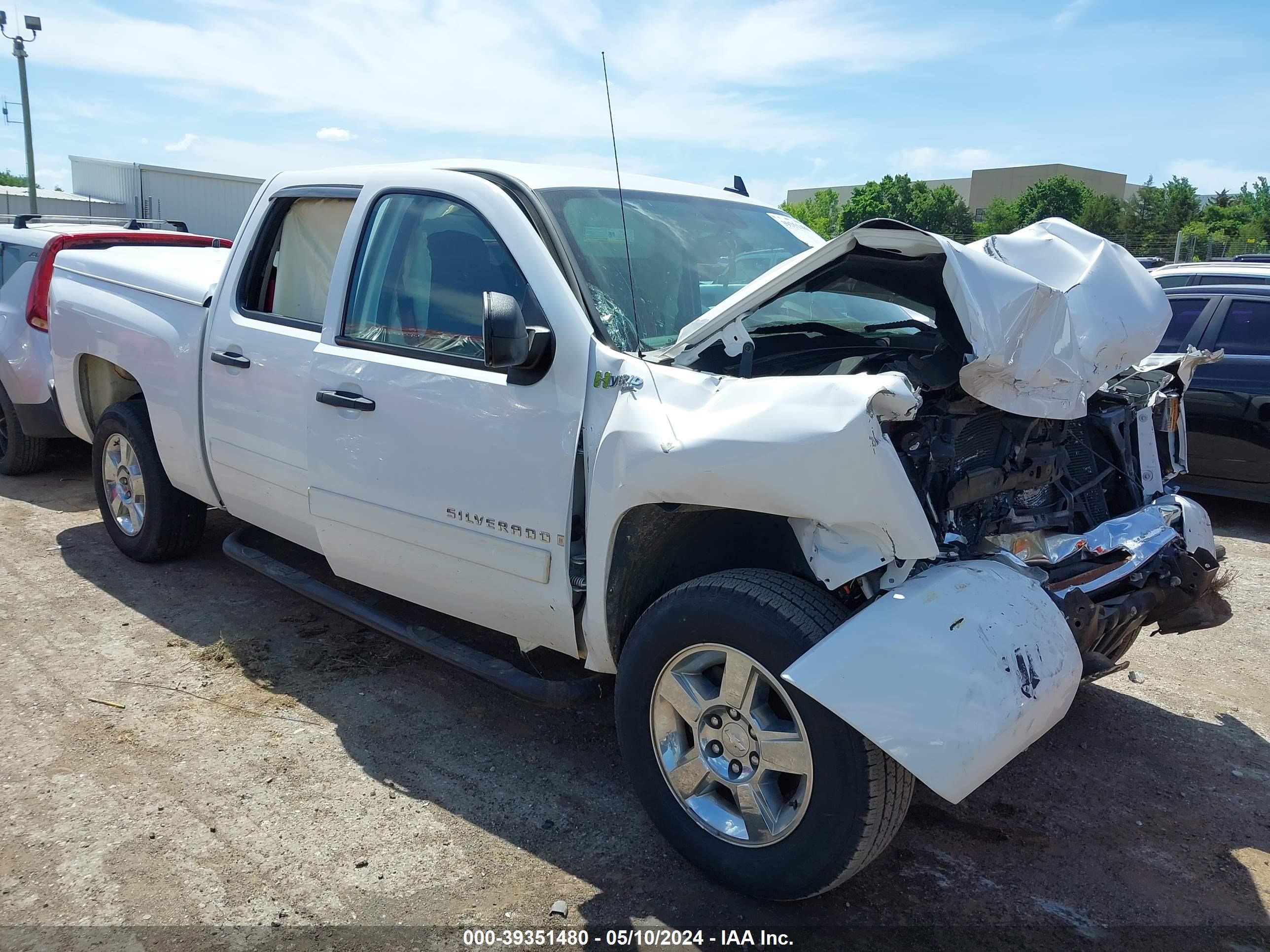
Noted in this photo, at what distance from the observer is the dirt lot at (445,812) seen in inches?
109

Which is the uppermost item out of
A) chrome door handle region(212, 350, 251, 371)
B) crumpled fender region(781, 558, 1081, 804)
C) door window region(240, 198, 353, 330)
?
door window region(240, 198, 353, 330)

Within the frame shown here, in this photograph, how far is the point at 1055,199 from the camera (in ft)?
197

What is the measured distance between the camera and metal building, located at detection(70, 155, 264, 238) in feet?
107

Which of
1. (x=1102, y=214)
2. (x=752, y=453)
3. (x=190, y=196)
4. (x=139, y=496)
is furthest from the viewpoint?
(x=1102, y=214)

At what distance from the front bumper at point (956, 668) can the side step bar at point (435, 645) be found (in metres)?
1.07

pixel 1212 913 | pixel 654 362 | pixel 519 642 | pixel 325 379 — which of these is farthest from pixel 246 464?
pixel 1212 913

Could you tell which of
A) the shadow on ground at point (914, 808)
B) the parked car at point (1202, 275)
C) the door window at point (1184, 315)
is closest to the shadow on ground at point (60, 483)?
the shadow on ground at point (914, 808)

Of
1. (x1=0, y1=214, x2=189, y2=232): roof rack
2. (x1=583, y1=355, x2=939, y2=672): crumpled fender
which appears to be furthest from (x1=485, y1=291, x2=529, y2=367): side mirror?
(x1=0, y1=214, x2=189, y2=232): roof rack

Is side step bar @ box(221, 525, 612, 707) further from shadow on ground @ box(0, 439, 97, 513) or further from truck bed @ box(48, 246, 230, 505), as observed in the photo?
shadow on ground @ box(0, 439, 97, 513)

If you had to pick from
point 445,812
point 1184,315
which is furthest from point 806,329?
point 1184,315

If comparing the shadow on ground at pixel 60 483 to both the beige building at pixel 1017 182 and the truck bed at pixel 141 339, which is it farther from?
the beige building at pixel 1017 182

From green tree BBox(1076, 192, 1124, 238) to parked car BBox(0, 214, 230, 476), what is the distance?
4922 cm

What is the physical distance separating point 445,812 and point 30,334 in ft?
18.3

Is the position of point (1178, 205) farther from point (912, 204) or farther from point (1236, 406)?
point (1236, 406)
